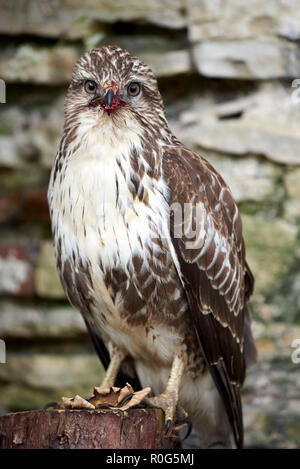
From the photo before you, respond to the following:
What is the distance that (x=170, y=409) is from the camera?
282 centimetres

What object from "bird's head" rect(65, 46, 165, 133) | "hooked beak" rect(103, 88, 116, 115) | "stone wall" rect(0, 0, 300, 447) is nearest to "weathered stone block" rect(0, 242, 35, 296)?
"stone wall" rect(0, 0, 300, 447)

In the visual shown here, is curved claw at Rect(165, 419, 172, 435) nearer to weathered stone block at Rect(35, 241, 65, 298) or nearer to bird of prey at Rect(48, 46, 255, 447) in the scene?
bird of prey at Rect(48, 46, 255, 447)

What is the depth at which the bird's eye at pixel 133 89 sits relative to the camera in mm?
2861

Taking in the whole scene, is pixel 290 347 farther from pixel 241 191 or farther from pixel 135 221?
pixel 135 221

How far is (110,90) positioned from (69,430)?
Result: 1249mm

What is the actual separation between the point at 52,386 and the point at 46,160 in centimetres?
121

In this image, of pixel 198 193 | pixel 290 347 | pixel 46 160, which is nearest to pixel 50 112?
pixel 46 160

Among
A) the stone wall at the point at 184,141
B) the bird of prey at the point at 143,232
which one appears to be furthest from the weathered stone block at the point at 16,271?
the bird of prey at the point at 143,232

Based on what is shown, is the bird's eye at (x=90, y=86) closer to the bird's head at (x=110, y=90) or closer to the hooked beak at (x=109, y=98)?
the bird's head at (x=110, y=90)

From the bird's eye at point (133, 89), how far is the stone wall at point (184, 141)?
932 mm

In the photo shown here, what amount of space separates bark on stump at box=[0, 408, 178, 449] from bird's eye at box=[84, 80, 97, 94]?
1.22 metres

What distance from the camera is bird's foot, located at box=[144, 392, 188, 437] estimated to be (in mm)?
2750

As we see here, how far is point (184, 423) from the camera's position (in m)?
2.88

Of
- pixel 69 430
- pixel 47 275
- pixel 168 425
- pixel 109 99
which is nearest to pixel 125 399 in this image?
pixel 168 425
